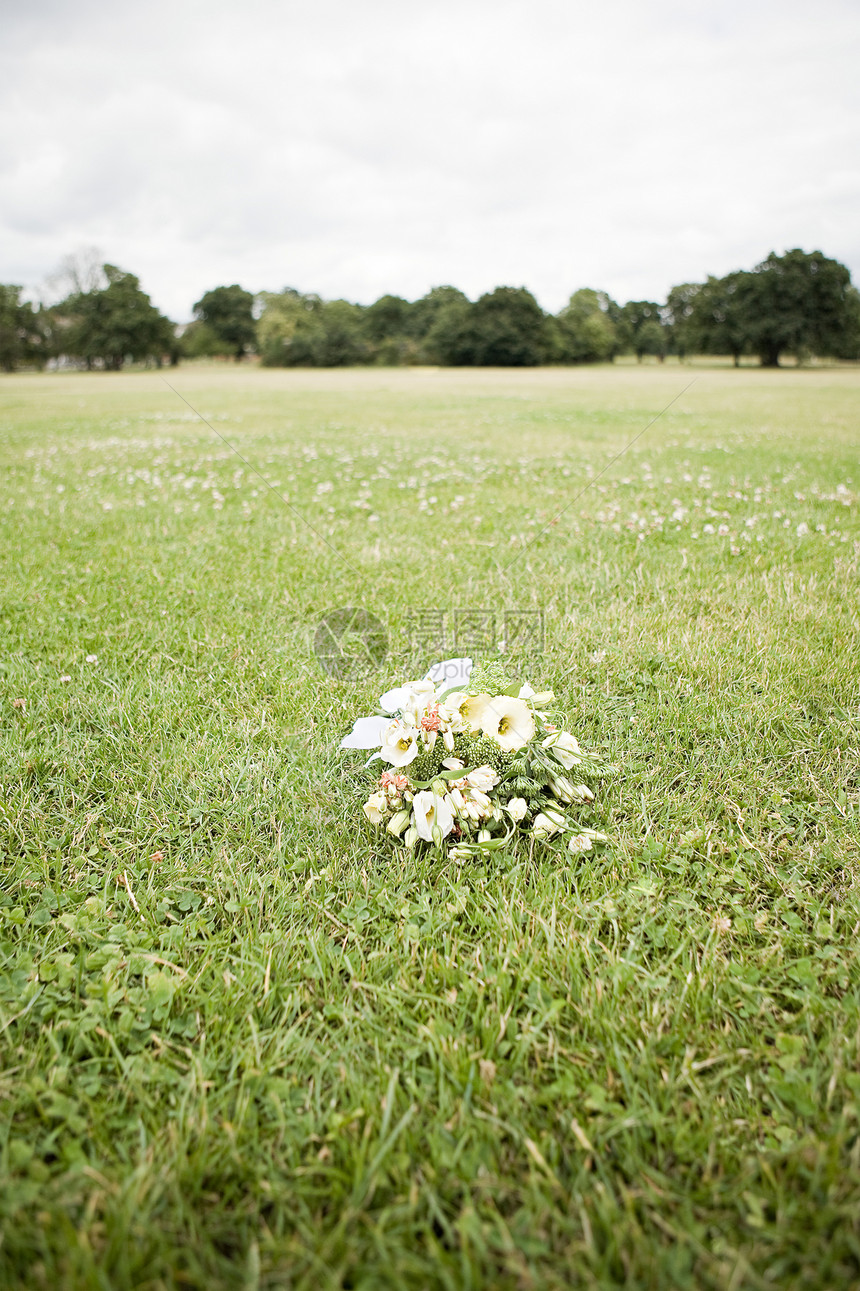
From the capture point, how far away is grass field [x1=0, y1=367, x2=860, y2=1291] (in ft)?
3.72

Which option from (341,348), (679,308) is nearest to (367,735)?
(679,308)

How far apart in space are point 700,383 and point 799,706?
1140 inches

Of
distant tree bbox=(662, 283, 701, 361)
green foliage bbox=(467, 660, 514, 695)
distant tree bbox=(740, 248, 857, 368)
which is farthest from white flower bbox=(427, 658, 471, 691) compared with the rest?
distant tree bbox=(740, 248, 857, 368)

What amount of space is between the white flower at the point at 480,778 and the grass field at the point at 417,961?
0.80ft

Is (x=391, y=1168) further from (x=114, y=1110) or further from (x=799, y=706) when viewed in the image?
(x=799, y=706)

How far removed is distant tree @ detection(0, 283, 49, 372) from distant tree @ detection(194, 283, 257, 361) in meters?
14.9

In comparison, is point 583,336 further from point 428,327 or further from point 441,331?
point 428,327

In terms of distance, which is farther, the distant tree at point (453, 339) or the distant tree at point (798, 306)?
the distant tree at point (453, 339)

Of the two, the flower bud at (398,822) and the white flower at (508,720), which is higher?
the white flower at (508,720)

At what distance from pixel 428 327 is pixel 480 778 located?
247 ft

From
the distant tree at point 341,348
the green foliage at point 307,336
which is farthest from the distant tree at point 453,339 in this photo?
the green foliage at point 307,336

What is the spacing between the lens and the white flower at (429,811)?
1.91 m

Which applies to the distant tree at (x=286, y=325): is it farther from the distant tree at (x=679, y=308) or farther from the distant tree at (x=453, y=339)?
the distant tree at (x=679, y=308)

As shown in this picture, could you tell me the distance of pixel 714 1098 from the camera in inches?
52.7
